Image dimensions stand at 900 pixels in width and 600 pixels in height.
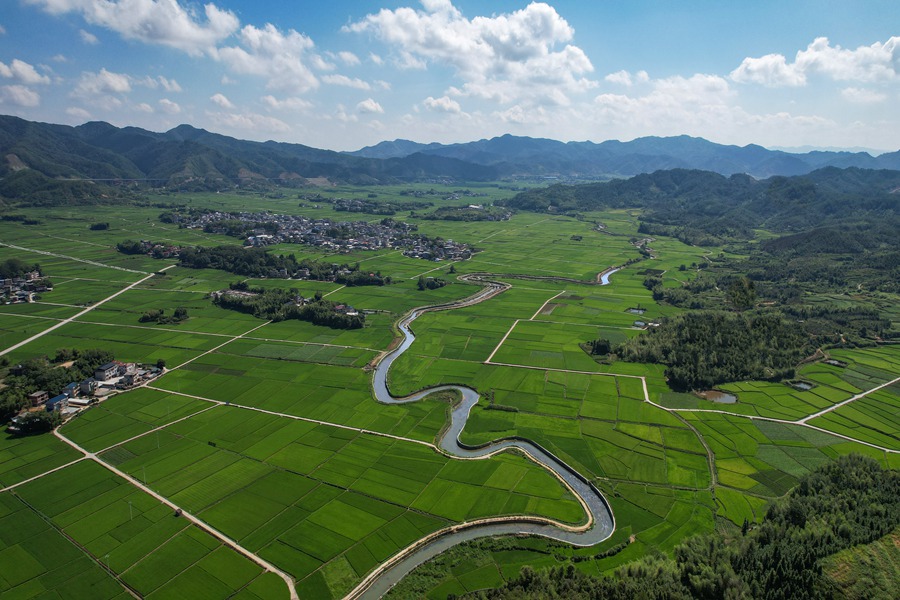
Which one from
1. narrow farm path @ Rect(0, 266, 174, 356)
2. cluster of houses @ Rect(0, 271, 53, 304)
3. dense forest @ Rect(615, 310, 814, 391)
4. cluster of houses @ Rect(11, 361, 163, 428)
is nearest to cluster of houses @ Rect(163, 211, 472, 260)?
narrow farm path @ Rect(0, 266, 174, 356)

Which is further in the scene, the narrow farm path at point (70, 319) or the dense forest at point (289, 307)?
the dense forest at point (289, 307)

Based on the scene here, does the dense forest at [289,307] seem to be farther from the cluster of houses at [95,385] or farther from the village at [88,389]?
the cluster of houses at [95,385]

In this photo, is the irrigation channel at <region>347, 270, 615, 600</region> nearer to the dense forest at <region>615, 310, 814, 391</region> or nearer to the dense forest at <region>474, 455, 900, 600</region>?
the dense forest at <region>474, 455, 900, 600</region>

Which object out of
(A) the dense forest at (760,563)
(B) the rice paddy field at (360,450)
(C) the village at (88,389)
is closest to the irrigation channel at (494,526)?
(B) the rice paddy field at (360,450)

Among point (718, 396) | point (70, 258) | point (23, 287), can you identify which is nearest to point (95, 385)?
point (23, 287)

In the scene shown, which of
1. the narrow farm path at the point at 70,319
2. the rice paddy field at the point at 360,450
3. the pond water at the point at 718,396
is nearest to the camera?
the rice paddy field at the point at 360,450

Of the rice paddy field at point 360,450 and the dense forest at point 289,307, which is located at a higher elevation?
the dense forest at point 289,307
